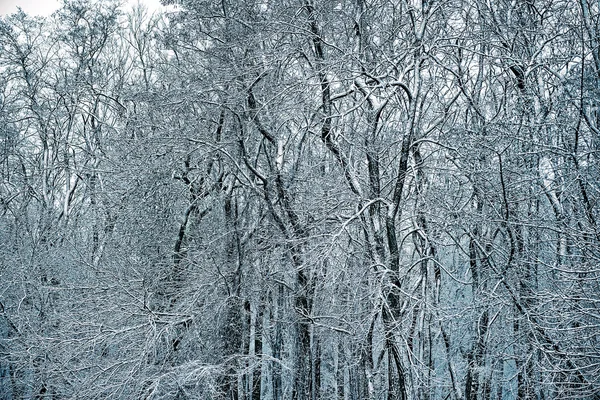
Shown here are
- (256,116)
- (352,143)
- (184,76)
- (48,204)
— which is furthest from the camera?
(48,204)

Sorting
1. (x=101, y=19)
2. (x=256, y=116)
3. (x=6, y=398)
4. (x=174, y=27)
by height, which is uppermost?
(x=101, y=19)

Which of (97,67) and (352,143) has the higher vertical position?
(97,67)

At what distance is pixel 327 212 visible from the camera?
400 inches

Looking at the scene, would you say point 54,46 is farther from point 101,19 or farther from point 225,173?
point 225,173

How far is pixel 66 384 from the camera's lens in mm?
11391

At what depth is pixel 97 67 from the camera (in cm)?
1805

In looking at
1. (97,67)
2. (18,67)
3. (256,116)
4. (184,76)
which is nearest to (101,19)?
(97,67)

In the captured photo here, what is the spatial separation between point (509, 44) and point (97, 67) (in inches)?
528

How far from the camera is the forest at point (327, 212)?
8500 mm

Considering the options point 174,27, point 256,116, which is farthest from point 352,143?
point 174,27

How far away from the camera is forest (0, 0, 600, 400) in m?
8.50

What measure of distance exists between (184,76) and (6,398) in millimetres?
10219

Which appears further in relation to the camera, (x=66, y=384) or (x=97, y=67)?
(x=97, y=67)

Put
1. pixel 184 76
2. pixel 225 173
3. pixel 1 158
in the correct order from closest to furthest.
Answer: pixel 184 76 → pixel 225 173 → pixel 1 158
